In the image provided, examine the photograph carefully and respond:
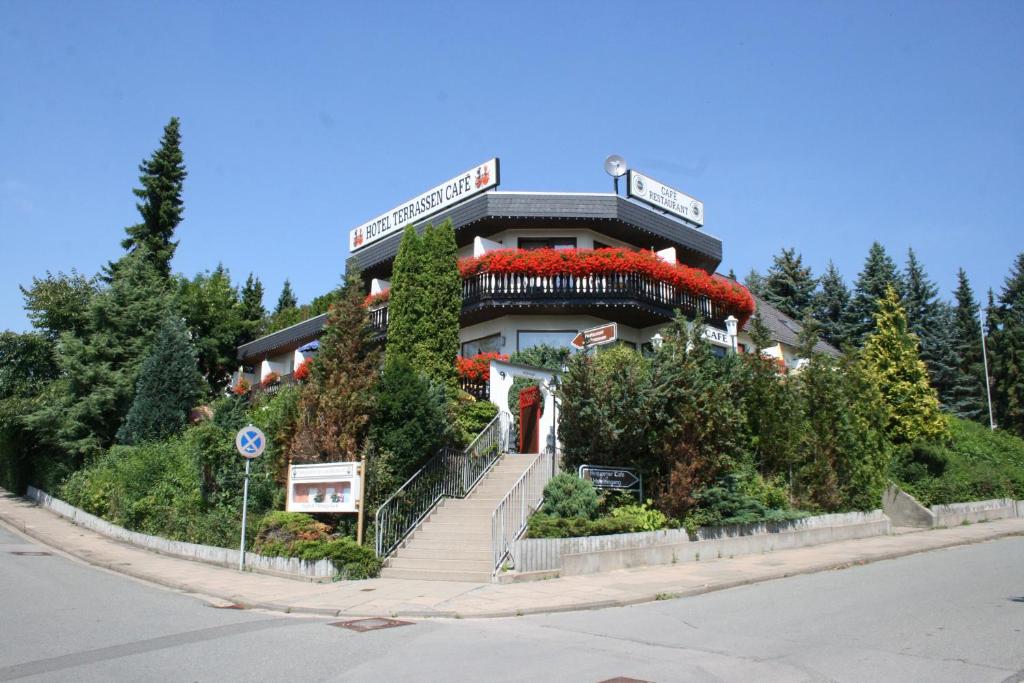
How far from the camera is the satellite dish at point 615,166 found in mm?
27719

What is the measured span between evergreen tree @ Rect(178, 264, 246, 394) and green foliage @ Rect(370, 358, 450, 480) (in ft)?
69.0

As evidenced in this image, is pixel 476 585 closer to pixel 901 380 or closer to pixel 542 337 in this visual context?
pixel 542 337

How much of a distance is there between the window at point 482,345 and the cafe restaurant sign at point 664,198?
721cm

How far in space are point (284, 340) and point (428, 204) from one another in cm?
1084

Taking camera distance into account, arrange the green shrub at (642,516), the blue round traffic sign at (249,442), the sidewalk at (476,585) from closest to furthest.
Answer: the sidewalk at (476,585)
the blue round traffic sign at (249,442)
the green shrub at (642,516)

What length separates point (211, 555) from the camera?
1658 centimetres

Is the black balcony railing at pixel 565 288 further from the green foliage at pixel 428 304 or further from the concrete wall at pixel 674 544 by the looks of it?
the concrete wall at pixel 674 544

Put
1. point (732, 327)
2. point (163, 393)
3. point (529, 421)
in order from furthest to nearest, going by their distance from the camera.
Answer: point (732, 327) → point (163, 393) → point (529, 421)

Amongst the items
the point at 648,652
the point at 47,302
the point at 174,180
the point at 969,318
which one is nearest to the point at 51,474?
the point at 47,302

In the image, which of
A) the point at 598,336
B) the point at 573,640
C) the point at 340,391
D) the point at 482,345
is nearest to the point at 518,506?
the point at 598,336

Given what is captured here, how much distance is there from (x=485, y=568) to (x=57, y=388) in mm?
20430

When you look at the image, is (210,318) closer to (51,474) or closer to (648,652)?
(51,474)

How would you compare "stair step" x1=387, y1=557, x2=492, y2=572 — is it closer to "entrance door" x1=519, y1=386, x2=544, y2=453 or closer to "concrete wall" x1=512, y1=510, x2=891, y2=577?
"concrete wall" x1=512, y1=510, x2=891, y2=577

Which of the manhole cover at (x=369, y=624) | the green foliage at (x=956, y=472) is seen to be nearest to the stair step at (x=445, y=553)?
the manhole cover at (x=369, y=624)
